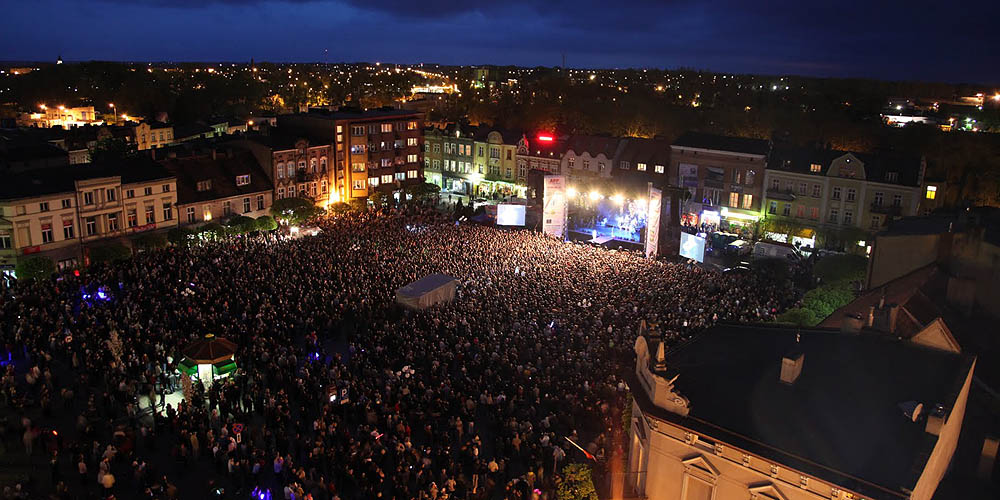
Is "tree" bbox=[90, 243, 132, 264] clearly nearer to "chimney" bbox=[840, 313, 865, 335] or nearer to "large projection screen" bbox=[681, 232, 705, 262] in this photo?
"large projection screen" bbox=[681, 232, 705, 262]

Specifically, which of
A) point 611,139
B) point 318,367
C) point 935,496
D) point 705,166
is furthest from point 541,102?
point 935,496

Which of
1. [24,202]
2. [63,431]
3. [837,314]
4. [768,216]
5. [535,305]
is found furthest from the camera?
[768,216]

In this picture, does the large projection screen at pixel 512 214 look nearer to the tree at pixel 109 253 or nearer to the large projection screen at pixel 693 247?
the large projection screen at pixel 693 247

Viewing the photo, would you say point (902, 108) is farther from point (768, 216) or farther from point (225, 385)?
point (225, 385)

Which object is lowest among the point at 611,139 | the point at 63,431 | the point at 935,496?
the point at 63,431

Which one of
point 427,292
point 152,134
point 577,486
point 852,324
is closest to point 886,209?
point 427,292

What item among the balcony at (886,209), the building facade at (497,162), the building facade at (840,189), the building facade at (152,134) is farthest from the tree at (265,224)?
the balcony at (886,209)

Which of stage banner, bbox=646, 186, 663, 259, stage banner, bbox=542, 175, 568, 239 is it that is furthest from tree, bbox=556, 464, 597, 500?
stage banner, bbox=542, 175, 568, 239
